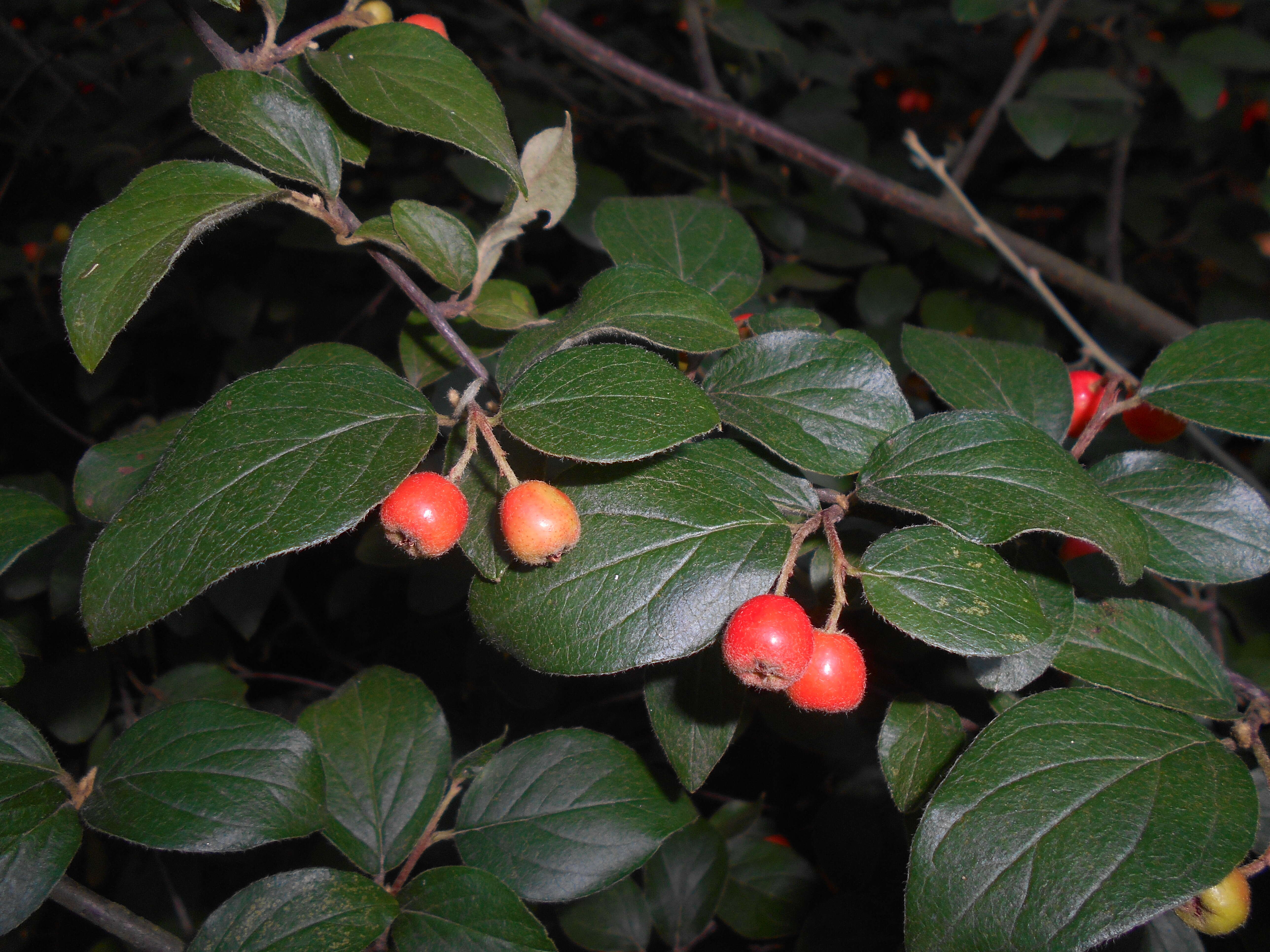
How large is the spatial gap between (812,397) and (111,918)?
113 cm

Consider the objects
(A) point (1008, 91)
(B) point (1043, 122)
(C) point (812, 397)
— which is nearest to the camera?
(C) point (812, 397)

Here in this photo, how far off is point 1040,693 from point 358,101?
3.24 ft

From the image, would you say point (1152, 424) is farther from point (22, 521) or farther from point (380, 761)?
point (22, 521)

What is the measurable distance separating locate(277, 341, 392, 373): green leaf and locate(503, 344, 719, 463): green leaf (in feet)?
1.24

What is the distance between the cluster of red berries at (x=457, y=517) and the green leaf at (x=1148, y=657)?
0.62 m

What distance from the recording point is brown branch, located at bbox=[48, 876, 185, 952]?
3.27 feet

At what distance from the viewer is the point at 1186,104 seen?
2707mm

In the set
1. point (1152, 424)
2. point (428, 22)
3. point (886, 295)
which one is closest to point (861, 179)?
point (886, 295)

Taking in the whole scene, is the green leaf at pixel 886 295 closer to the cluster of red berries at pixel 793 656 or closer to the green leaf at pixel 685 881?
the green leaf at pixel 685 881

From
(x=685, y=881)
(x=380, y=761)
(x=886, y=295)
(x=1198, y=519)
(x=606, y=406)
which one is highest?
(x=606, y=406)

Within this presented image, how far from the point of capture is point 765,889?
171 centimetres

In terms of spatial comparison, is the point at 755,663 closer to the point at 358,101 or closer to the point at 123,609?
the point at 123,609

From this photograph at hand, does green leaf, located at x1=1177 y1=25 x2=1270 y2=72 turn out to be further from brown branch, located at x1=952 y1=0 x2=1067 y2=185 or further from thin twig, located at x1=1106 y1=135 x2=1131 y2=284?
brown branch, located at x1=952 y1=0 x2=1067 y2=185

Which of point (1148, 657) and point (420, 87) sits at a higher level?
point (420, 87)
